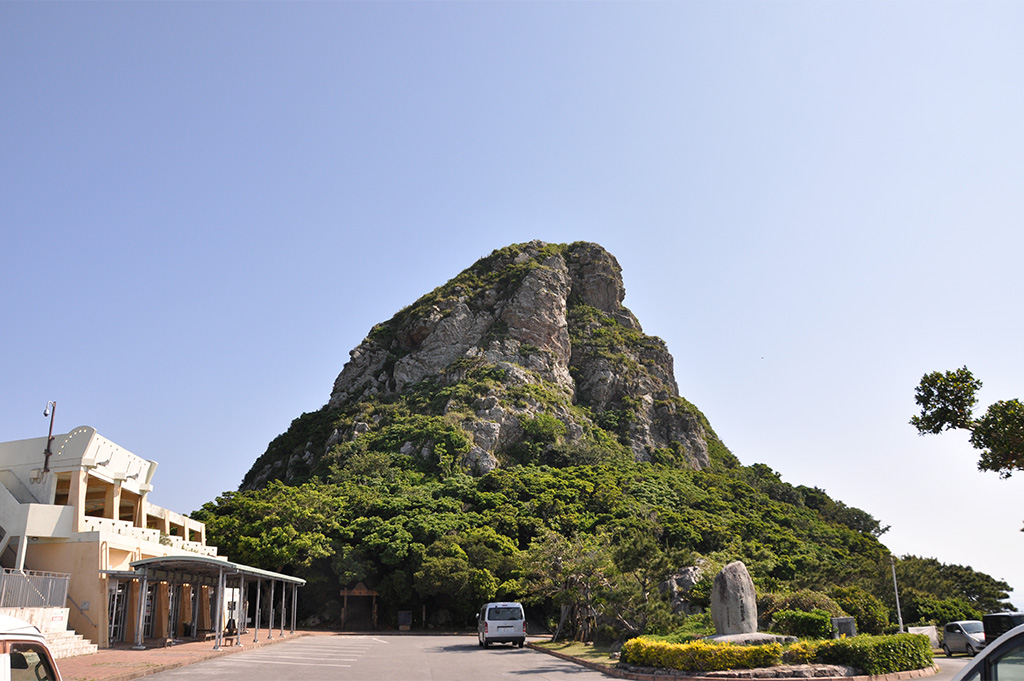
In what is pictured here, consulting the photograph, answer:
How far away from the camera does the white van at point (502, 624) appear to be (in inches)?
937

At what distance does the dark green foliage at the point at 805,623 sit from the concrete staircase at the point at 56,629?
2004 cm

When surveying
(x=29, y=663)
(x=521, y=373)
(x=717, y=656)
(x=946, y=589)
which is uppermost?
(x=521, y=373)

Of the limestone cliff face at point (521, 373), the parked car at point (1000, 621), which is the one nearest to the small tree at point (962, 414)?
the parked car at point (1000, 621)

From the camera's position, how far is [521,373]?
68.0 m

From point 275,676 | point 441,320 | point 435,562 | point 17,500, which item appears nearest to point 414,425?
point 441,320

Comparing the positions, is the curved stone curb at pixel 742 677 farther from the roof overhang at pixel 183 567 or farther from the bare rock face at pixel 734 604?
the roof overhang at pixel 183 567

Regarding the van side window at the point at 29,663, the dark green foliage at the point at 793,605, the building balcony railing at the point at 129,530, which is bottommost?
the dark green foliage at the point at 793,605

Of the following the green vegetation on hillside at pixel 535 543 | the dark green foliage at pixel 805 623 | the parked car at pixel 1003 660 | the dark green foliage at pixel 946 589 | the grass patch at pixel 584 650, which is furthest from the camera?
the dark green foliage at pixel 946 589

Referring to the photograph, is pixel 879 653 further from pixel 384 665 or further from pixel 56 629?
pixel 56 629

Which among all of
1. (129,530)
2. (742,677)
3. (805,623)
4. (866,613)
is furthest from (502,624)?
(129,530)

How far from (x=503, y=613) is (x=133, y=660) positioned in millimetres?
11600

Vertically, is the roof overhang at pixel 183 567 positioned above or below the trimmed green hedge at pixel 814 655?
above

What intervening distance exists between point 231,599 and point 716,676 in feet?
87.1

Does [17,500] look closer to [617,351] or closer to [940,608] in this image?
[940,608]
